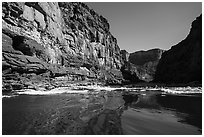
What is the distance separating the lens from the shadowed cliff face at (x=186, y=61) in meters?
74.7

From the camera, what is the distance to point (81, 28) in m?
82.4

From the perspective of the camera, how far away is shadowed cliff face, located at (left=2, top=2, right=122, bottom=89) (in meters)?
38.6

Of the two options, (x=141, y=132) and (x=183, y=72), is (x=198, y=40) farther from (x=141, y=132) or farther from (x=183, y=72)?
(x=141, y=132)

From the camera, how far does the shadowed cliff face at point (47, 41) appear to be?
38.6 meters

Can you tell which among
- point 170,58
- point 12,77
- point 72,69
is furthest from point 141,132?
point 170,58

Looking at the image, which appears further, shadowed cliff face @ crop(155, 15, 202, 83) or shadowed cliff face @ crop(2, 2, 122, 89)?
shadowed cliff face @ crop(155, 15, 202, 83)

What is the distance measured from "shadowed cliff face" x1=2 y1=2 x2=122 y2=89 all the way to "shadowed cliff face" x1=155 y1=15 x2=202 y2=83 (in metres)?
39.8

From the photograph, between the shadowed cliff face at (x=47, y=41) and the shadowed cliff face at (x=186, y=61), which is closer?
the shadowed cliff face at (x=47, y=41)

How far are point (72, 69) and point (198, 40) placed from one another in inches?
2218

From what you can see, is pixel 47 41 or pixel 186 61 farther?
pixel 186 61

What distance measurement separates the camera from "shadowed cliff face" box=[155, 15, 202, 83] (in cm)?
7468

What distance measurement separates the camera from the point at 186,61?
86.9 m

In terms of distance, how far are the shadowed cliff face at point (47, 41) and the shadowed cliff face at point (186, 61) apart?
131ft

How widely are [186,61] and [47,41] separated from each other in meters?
66.3
